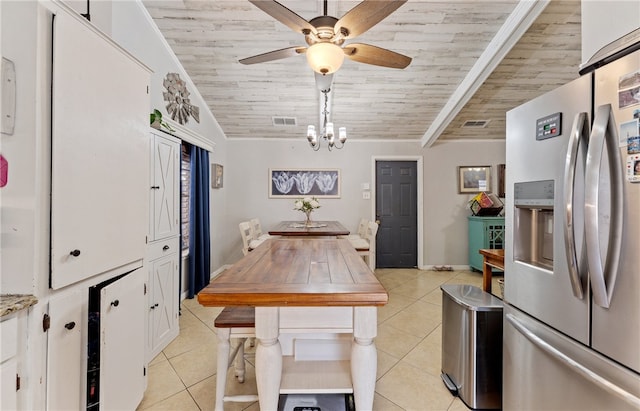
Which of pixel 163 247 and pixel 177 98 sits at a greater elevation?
pixel 177 98

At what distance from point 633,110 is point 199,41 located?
3406 millimetres

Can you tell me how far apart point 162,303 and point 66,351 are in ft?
4.28

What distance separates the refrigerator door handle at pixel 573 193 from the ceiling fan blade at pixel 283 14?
1.40m

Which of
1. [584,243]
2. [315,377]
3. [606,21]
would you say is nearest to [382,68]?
[606,21]

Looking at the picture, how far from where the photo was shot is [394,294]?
3734mm

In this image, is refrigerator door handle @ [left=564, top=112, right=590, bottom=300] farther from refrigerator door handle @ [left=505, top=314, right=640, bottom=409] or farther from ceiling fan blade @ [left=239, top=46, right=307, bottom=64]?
ceiling fan blade @ [left=239, top=46, right=307, bottom=64]

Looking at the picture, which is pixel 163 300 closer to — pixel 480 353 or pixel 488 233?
pixel 480 353

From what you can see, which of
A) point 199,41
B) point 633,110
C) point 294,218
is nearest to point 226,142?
point 294,218

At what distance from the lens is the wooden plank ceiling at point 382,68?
2561 mm

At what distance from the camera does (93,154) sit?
3.90 feet

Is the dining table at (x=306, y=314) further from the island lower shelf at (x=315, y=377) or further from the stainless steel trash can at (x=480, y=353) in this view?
the stainless steel trash can at (x=480, y=353)

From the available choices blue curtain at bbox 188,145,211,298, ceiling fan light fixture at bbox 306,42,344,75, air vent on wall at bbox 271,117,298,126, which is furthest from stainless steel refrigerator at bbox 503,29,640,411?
air vent on wall at bbox 271,117,298,126

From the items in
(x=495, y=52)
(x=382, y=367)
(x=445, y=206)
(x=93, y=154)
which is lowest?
(x=382, y=367)

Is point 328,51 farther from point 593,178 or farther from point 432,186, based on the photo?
point 432,186
